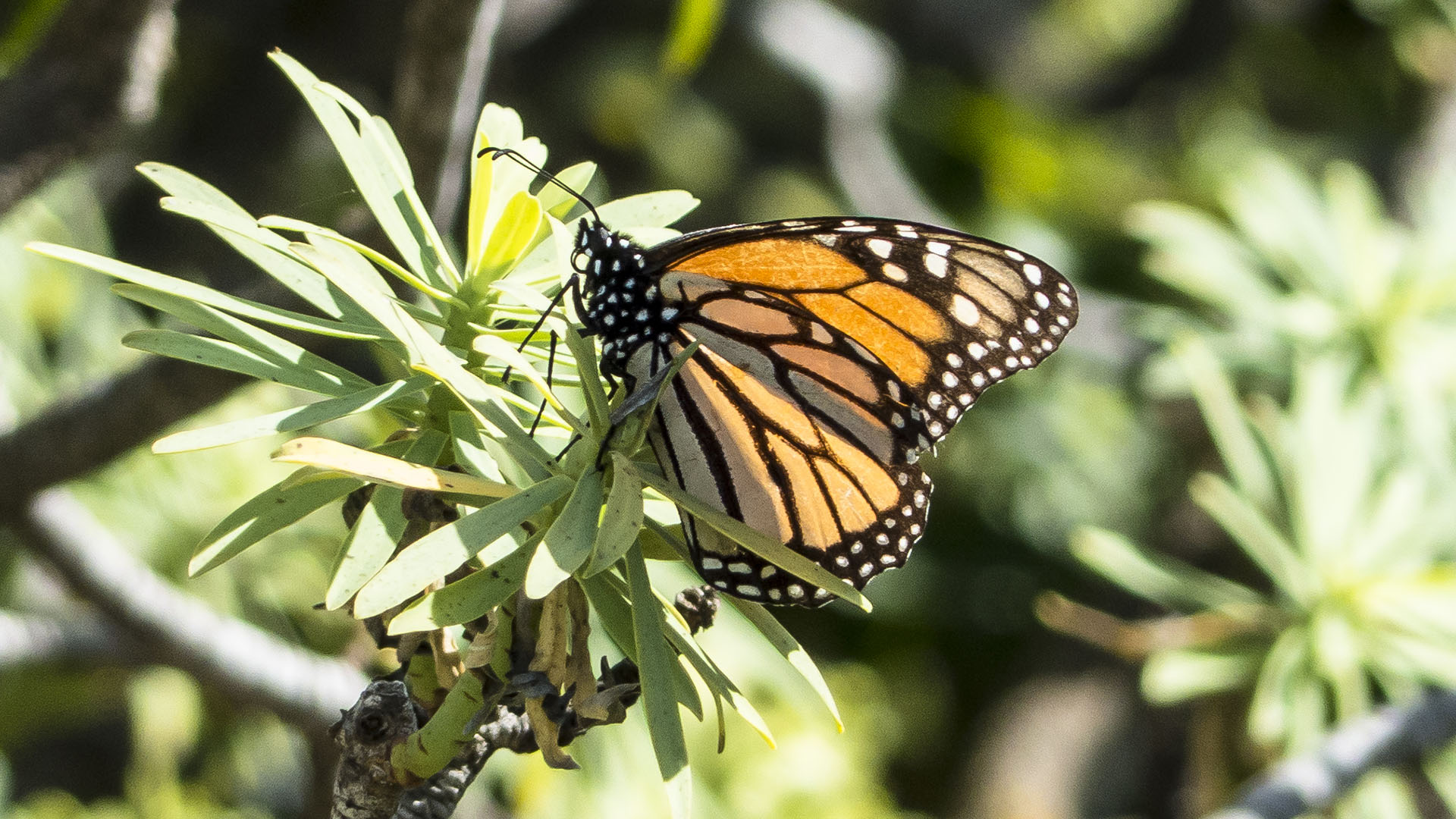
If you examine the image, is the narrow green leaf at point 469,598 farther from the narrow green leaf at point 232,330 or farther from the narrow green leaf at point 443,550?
the narrow green leaf at point 232,330

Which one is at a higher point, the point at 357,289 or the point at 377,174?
the point at 377,174

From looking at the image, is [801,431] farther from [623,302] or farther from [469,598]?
[469,598]

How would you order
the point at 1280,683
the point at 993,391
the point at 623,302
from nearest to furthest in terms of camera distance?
the point at 623,302
the point at 1280,683
the point at 993,391

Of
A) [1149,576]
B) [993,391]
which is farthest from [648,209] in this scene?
[993,391]

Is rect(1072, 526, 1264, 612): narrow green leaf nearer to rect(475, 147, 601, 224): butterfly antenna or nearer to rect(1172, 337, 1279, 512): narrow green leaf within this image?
rect(1172, 337, 1279, 512): narrow green leaf

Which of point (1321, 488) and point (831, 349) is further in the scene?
point (1321, 488)

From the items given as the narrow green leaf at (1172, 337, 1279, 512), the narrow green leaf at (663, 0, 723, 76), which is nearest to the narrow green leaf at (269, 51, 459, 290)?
the narrow green leaf at (663, 0, 723, 76)

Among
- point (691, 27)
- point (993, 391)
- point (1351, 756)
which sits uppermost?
point (993, 391)

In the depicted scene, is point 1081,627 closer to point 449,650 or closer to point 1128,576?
point 1128,576
